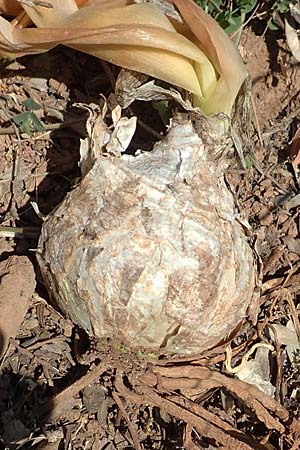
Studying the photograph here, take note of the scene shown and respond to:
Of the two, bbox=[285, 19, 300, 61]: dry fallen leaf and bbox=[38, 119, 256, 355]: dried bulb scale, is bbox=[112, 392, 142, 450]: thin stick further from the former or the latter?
bbox=[285, 19, 300, 61]: dry fallen leaf

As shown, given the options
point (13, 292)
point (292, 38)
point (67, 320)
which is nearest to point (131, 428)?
point (67, 320)

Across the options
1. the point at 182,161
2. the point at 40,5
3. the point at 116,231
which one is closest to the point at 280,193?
the point at 182,161

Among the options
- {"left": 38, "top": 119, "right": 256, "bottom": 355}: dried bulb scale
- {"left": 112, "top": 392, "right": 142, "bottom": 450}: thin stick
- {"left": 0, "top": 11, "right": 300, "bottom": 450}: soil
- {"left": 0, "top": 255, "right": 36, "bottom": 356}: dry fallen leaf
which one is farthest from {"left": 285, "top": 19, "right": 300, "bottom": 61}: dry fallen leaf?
{"left": 112, "top": 392, "right": 142, "bottom": 450}: thin stick

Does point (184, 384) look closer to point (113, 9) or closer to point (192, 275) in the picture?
point (192, 275)

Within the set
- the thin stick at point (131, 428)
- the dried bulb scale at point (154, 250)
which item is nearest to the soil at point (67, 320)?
the thin stick at point (131, 428)

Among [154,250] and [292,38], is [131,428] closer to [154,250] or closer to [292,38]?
[154,250]
